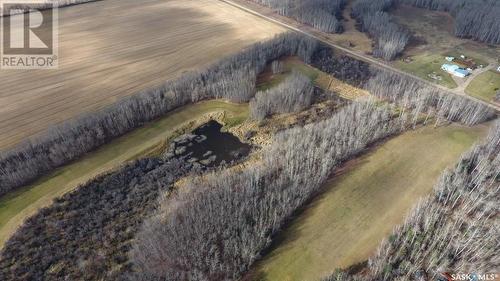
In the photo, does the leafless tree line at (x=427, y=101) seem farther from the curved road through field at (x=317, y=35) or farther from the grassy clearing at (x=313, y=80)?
the grassy clearing at (x=313, y=80)

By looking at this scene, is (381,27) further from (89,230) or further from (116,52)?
(89,230)

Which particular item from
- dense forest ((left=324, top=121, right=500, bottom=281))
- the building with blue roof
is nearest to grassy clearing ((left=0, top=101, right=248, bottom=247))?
dense forest ((left=324, top=121, right=500, bottom=281))

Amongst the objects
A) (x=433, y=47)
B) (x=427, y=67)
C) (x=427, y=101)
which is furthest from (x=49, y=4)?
(x=433, y=47)

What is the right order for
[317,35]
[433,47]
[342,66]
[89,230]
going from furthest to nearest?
[317,35] < [433,47] < [342,66] < [89,230]

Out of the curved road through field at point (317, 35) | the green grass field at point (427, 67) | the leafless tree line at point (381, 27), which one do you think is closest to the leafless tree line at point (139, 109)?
the curved road through field at point (317, 35)

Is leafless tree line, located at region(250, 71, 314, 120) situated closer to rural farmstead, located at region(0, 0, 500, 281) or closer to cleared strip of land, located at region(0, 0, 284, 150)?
rural farmstead, located at region(0, 0, 500, 281)
